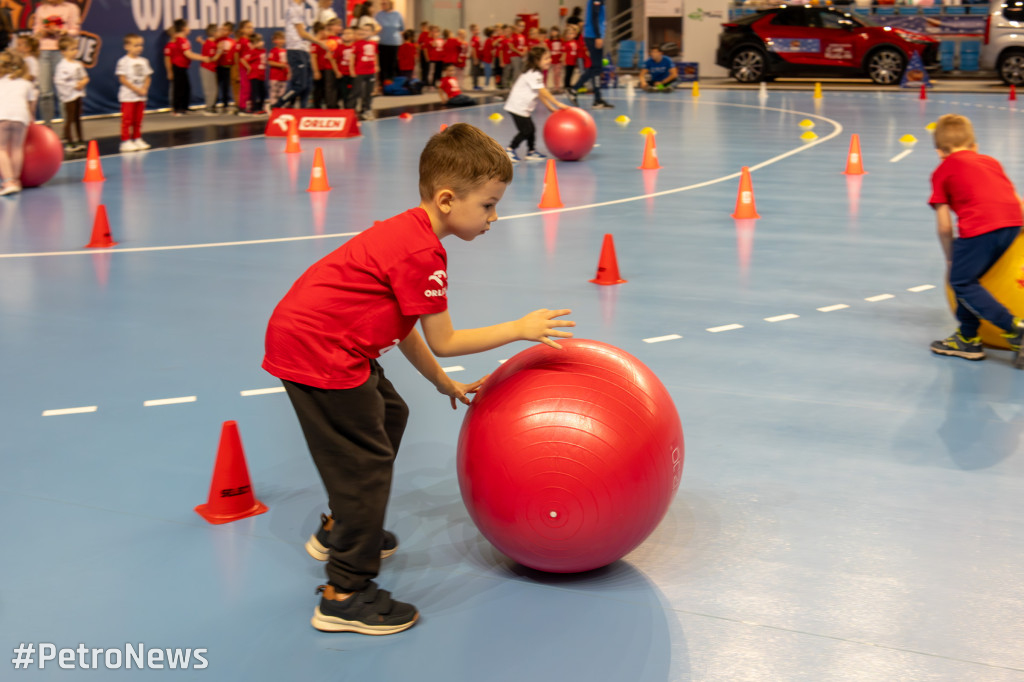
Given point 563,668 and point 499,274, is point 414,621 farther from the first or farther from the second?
point 499,274

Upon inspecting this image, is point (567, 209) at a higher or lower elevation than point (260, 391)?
higher

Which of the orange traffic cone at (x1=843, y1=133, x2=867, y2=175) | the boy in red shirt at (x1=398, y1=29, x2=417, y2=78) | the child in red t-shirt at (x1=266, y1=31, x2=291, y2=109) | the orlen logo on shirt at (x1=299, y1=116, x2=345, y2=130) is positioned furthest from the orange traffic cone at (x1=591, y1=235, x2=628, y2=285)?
the boy in red shirt at (x1=398, y1=29, x2=417, y2=78)

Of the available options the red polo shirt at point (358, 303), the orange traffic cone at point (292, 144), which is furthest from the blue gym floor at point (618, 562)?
the orange traffic cone at point (292, 144)

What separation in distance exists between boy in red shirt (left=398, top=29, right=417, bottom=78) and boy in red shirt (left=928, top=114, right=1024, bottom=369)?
86.1ft

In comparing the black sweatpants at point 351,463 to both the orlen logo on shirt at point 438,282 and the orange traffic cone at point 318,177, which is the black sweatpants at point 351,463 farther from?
the orange traffic cone at point 318,177

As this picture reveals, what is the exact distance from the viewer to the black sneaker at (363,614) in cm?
392

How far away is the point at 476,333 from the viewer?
3.91 m

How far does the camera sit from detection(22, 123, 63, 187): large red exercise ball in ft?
46.3

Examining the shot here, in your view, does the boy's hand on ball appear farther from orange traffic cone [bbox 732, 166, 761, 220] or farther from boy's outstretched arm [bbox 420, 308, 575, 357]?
orange traffic cone [bbox 732, 166, 761, 220]

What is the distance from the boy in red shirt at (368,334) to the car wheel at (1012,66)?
94.5ft

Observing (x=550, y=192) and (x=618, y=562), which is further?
(x=550, y=192)

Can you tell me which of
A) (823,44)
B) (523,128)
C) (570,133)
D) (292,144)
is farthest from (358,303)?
(823,44)

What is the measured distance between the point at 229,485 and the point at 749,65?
98.7ft

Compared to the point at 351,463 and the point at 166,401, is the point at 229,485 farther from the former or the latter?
the point at 166,401
